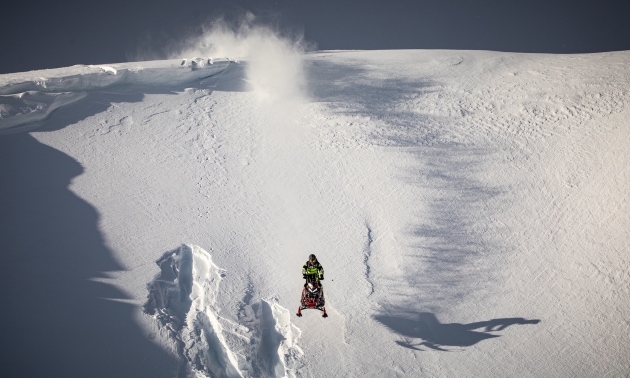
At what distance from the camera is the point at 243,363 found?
10.7 meters

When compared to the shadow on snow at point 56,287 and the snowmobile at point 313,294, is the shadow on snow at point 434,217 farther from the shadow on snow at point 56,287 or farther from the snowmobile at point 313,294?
the shadow on snow at point 56,287

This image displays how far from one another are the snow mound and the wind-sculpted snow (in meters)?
10.2

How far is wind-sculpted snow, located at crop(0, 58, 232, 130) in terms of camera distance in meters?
17.9

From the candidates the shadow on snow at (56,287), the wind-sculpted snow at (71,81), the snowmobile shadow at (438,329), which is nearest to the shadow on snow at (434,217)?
the snowmobile shadow at (438,329)

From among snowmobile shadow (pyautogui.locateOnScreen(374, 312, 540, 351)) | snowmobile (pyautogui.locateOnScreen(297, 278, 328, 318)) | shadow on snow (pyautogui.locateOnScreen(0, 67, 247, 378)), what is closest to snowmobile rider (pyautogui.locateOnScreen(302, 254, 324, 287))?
snowmobile (pyautogui.locateOnScreen(297, 278, 328, 318))

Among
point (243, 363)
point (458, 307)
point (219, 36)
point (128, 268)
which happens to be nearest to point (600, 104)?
point (458, 307)

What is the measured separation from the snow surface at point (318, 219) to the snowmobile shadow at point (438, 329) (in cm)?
5

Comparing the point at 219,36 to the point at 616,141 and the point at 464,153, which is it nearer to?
the point at 464,153

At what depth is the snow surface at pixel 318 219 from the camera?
1109cm

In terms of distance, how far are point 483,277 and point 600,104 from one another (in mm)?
9786

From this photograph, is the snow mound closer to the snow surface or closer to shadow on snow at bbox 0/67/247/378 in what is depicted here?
the snow surface

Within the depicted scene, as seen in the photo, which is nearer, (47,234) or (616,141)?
(47,234)

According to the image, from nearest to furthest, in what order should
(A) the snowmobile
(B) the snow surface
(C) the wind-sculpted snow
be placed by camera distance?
(A) the snowmobile, (B) the snow surface, (C) the wind-sculpted snow

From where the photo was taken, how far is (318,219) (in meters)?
14.7
